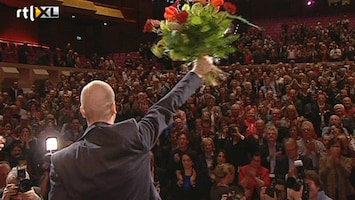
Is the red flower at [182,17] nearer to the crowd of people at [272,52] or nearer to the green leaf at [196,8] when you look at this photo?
the green leaf at [196,8]

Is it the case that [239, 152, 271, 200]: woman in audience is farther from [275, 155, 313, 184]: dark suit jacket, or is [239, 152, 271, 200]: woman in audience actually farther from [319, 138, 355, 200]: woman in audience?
[319, 138, 355, 200]: woman in audience

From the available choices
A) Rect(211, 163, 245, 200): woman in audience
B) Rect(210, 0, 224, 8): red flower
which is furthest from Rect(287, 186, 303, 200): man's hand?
Rect(210, 0, 224, 8): red flower

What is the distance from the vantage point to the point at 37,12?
18.4 metres

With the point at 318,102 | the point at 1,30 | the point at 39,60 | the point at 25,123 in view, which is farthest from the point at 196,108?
the point at 1,30

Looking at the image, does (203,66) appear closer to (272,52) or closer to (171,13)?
(171,13)

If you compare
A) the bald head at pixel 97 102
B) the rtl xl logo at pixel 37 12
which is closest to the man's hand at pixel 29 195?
the bald head at pixel 97 102

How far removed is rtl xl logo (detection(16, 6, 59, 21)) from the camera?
60.3ft

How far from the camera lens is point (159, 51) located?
2.96 meters

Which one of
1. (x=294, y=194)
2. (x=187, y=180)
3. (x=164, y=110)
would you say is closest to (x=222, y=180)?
(x=187, y=180)

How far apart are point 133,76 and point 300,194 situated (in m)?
10.3

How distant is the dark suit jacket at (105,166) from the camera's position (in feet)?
7.07

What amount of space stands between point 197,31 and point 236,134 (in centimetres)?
441

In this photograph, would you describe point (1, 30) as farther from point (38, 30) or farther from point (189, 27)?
point (189, 27)

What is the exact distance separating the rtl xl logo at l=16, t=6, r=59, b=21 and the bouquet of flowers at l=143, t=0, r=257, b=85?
16.2m
